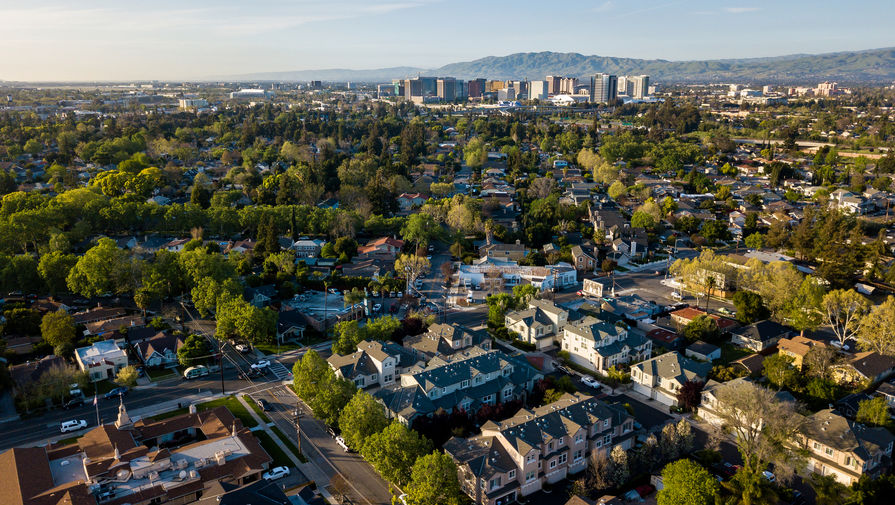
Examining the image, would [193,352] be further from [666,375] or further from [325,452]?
[666,375]

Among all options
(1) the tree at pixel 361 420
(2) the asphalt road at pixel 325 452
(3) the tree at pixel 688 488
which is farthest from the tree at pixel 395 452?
(3) the tree at pixel 688 488

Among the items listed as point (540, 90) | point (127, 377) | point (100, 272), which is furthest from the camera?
point (540, 90)

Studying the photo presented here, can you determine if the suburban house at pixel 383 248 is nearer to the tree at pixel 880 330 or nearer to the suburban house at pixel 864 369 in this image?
the suburban house at pixel 864 369

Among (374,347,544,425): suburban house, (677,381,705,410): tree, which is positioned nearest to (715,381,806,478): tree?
(677,381,705,410): tree

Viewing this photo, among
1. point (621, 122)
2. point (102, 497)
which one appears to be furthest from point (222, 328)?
point (621, 122)

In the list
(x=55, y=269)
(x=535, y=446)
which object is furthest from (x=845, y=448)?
(x=55, y=269)

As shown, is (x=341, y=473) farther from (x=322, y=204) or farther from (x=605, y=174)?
(x=605, y=174)

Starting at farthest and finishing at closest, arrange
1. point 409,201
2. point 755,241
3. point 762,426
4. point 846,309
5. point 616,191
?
1. point 616,191
2. point 409,201
3. point 755,241
4. point 846,309
5. point 762,426

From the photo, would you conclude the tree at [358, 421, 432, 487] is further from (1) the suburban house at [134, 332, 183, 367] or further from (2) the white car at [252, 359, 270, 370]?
(1) the suburban house at [134, 332, 183, 367]
